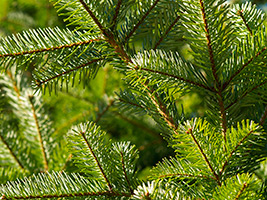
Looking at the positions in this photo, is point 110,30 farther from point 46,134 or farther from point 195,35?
point 46,134

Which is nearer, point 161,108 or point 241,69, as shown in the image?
point 241,69

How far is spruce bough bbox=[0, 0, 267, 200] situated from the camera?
51cm

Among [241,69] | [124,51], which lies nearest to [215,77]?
[241,69]

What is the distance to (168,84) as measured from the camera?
551 millimetres

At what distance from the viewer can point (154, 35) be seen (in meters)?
0.68

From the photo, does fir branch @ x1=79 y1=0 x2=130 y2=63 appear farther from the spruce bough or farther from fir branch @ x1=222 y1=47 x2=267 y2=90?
fir branch @ x1=222 y1=47 x2=267 y2=90

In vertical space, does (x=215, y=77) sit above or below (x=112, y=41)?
below

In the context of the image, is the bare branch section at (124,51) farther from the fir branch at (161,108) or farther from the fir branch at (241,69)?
the fir branch at (241,69)

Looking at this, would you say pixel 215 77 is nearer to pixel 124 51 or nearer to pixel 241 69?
pixel 241 69

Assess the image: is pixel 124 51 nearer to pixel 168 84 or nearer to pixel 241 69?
pixel 168 84

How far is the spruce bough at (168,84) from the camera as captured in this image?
51cm

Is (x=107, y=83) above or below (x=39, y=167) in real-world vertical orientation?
above

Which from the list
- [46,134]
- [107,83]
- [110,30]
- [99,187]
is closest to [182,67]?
[110,30]

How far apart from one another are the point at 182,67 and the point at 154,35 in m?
0.16
